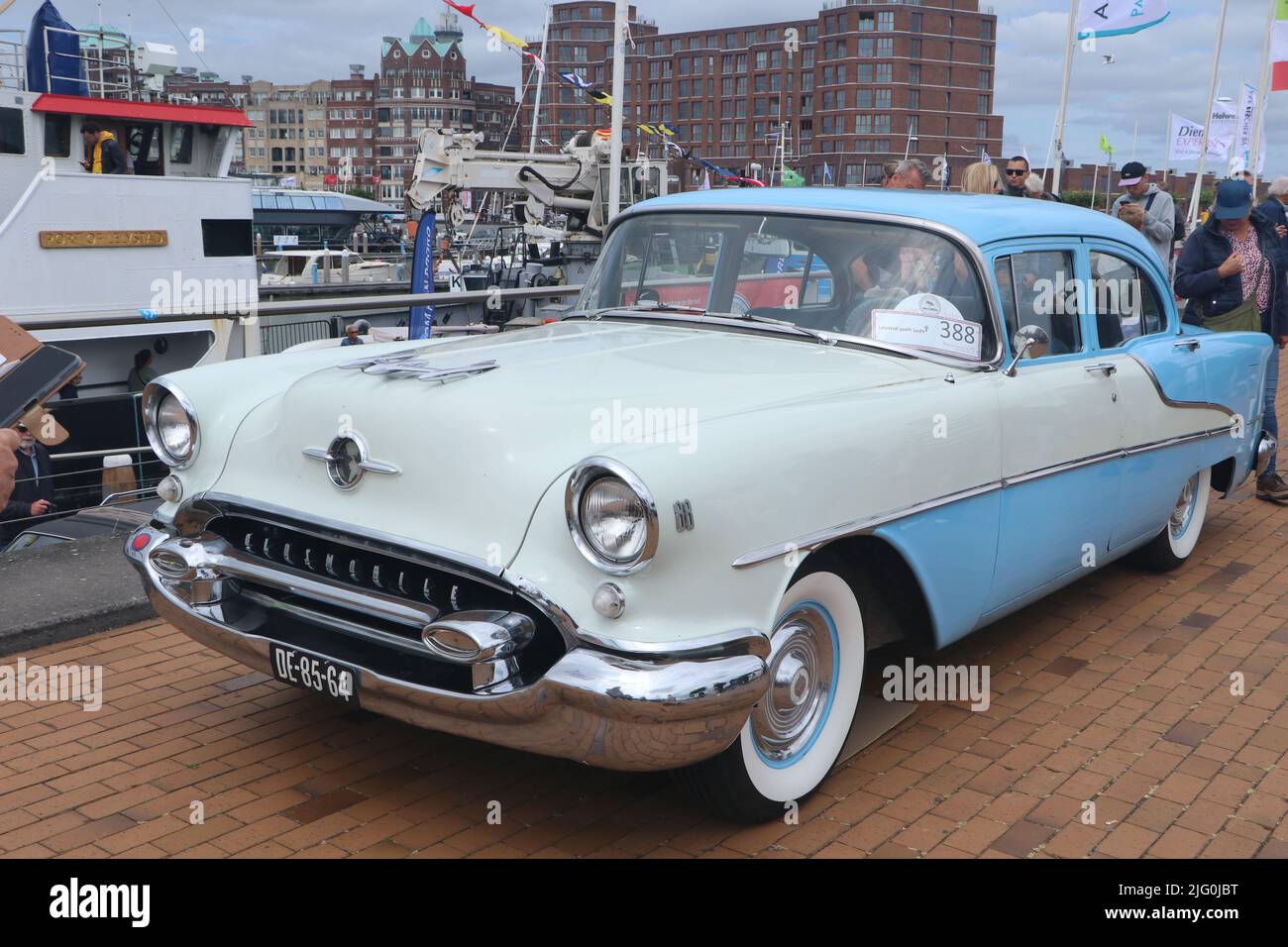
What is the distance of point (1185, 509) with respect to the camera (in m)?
6.05

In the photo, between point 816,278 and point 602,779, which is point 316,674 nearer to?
point 602,779

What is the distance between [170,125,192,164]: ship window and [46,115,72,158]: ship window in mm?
1354

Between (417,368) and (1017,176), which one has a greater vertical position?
(1017,176)

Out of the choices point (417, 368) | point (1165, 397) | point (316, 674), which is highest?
point (417, 368)

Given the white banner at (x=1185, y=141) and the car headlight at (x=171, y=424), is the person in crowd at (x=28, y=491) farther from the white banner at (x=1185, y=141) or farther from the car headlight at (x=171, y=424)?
the white banner at (x=1185, y=141)

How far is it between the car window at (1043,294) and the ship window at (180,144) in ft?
51.5

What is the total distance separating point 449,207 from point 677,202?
67.7 ft

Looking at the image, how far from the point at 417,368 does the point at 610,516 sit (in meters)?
1.08

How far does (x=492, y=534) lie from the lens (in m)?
3.04

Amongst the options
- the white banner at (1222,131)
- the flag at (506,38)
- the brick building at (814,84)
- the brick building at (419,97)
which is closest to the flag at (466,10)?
the flag at (506,38)

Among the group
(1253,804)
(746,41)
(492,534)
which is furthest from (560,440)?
(746,41)

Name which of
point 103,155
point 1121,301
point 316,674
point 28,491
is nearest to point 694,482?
point 316,674

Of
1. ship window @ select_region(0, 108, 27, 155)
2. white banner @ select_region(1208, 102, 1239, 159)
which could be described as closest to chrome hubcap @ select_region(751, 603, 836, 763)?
ship window @ select_region(0, 108, 27, 155)
